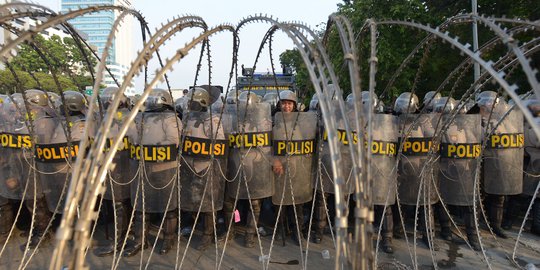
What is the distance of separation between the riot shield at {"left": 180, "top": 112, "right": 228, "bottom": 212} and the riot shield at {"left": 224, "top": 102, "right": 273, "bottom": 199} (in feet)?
0.64

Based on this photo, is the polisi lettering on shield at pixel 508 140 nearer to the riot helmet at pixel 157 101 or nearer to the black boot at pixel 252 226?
the black boot at pixel 252 226

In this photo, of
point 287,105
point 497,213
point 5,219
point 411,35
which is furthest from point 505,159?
point 411,35

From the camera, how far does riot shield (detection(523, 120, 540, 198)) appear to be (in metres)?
6.11

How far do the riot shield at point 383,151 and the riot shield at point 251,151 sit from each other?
163 cm

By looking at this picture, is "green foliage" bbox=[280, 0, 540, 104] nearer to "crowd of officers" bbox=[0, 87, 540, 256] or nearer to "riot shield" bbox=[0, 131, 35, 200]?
"crowd of officers" bbox=[0, 87, 540, 256]

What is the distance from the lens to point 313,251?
5711 millimetres

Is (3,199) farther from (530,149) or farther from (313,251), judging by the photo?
(530,149)

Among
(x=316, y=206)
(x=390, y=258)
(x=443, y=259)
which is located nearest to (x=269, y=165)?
(x=316, y=206)

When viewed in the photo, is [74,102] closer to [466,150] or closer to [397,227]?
[397,227]

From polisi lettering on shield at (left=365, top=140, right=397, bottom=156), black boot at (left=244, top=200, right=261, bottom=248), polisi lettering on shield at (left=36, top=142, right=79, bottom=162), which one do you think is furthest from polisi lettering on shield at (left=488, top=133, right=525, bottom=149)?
polisi lettering on shield at (left=36, top=142, right=79, bottom=162)

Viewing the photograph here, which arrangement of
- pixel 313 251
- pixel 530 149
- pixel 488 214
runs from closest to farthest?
1. pixel 313 251
2. pixel 530 149
3. pixel 488 214

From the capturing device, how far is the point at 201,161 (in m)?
5.51

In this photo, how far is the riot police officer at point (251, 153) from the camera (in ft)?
18.5

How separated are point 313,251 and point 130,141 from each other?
331 cm
